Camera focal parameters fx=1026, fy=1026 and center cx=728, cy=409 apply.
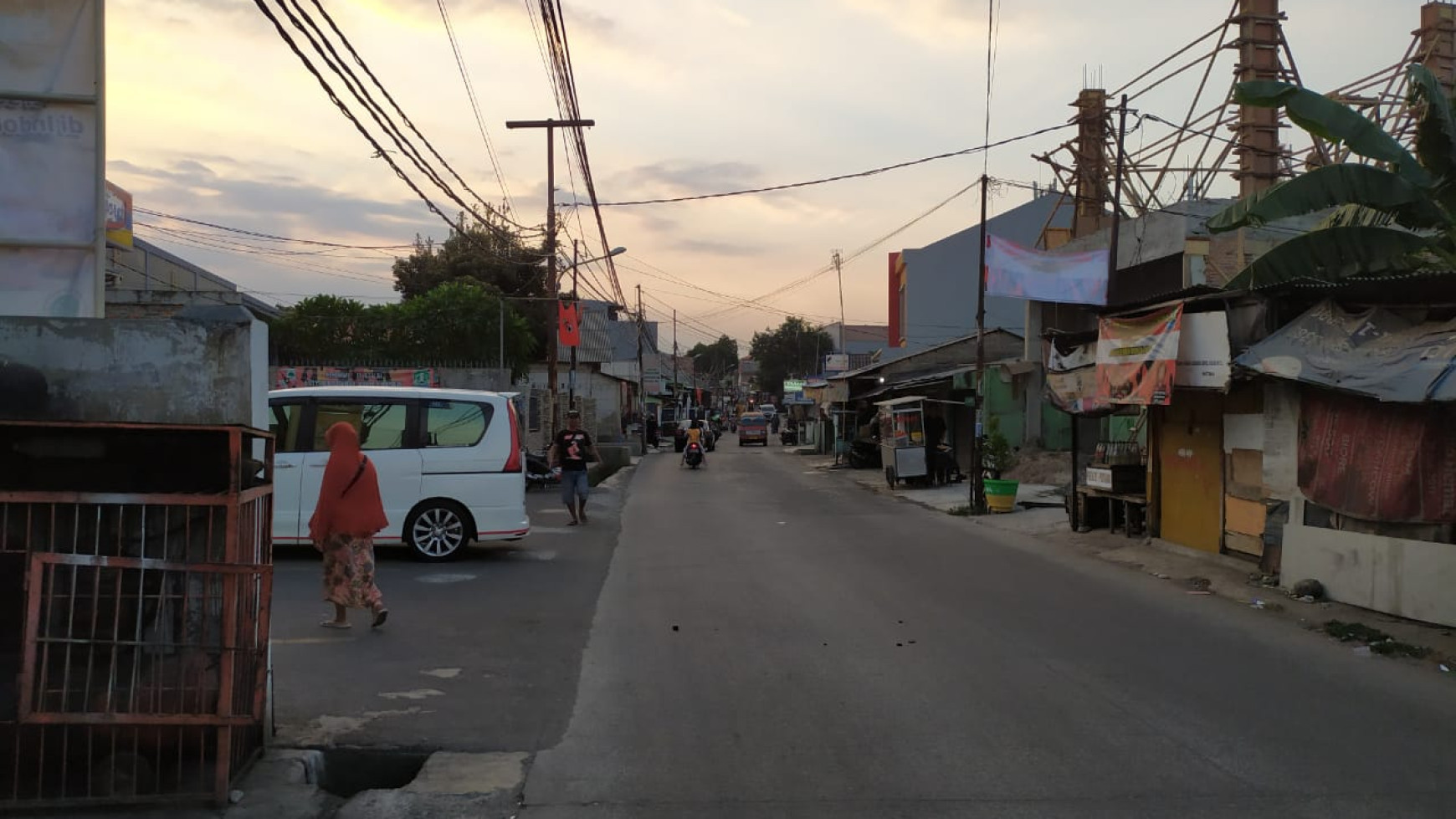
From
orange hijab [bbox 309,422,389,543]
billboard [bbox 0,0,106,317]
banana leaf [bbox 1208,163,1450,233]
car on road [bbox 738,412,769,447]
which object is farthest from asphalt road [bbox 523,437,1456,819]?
car on road [bbox 738,412,769,447]

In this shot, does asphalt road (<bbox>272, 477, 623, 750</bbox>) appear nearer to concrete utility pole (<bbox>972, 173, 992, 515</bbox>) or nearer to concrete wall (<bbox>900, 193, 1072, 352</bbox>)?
concrete utility pole (<bbox>972, 173, 992, 515</bbox>)

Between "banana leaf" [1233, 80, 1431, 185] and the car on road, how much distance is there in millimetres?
47003

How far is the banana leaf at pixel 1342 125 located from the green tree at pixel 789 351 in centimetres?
8635

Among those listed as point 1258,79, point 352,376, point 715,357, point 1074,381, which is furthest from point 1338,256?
point 715,357

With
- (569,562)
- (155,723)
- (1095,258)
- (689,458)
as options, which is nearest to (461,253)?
(689,458)

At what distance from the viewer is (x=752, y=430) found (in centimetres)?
5672

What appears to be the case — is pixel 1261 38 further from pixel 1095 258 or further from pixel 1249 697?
pixel 1249 697

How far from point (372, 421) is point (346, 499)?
13.3 feet

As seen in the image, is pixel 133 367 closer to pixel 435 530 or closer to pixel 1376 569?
pixel 435 530

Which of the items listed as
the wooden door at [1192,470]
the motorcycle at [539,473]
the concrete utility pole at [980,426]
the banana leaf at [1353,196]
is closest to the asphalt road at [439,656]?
the wooden door at [1192,470]

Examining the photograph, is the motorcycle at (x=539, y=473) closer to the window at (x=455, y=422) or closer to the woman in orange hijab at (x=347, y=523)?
the window at (x=455, y=422)

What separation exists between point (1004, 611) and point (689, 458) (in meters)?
25.4

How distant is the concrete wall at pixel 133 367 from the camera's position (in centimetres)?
441

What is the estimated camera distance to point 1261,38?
2161 cm
